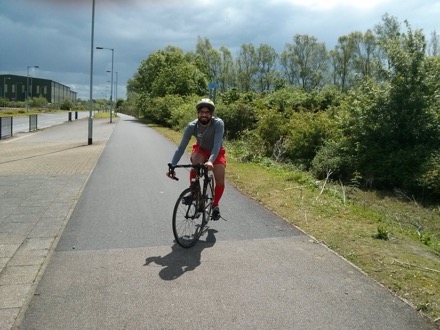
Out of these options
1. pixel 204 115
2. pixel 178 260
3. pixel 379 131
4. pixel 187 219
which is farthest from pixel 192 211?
pixel 379 131

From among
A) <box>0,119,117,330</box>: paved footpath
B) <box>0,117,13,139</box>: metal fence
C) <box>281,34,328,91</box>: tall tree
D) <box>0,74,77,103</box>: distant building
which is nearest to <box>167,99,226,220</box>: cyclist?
<box>0,119,117,330</box>: paved footpath

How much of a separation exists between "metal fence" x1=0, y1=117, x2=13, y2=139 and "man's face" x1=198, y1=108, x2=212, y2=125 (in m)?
21.2

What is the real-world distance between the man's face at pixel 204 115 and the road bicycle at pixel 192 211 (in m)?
0.64

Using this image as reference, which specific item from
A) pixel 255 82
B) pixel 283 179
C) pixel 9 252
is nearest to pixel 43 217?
pixel 9 252

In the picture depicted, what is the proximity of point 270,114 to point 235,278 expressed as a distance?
1343cm

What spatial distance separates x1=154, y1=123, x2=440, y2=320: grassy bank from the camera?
14.0ft

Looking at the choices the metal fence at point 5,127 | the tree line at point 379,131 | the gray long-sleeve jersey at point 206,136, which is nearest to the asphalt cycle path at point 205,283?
the gray long-sleeve jersey at point 206,136

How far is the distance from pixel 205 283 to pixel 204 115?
228cm

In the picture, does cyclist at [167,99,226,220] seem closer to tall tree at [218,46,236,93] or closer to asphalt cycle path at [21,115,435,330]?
asphalt cycle path at [21,115,435,330]

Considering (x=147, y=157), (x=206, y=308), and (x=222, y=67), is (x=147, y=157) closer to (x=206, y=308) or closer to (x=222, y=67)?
(x=206, y=308)

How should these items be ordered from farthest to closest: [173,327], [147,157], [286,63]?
1. [286,63]
2. [147,157]
3. [173,327]

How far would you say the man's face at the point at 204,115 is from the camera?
17.8 feet

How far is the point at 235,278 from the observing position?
430cm

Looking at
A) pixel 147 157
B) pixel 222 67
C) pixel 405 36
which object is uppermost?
pixel 222 67
